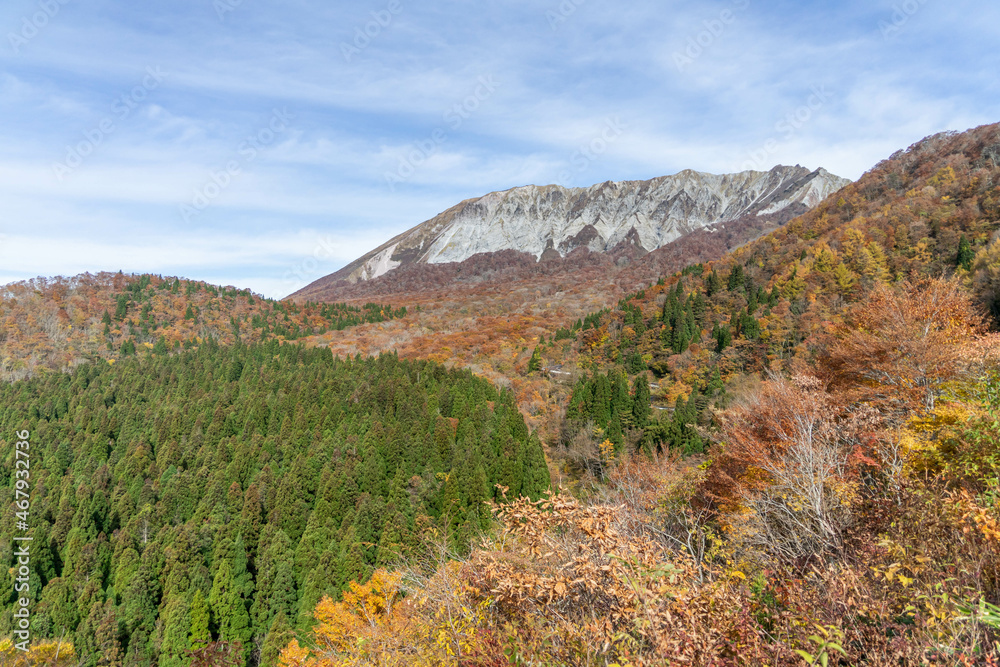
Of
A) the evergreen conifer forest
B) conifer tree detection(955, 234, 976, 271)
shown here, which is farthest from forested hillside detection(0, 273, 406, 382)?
conifer tree detection(955, 234, 976, 271)

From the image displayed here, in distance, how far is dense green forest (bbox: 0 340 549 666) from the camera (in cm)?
2953

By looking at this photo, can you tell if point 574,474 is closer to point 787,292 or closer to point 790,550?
point 787,292

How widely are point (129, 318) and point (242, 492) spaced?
99731 millimetres

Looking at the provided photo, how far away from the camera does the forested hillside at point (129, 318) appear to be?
3743 inches

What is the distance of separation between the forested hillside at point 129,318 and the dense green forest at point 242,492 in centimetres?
3500

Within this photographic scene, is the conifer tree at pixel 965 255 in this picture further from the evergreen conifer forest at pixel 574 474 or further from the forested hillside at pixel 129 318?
the forested hillside at pixel 129 318

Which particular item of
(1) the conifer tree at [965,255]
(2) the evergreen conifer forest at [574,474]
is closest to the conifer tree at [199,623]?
(2) the evergreen conifer forest at [574,474]

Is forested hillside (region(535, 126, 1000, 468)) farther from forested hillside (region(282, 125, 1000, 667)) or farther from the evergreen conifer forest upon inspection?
forested hillside (region(282, 125, 1000, 667))

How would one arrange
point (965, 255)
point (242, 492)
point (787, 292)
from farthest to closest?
point (787, 292) → point (965, 255) → point (242, 492)

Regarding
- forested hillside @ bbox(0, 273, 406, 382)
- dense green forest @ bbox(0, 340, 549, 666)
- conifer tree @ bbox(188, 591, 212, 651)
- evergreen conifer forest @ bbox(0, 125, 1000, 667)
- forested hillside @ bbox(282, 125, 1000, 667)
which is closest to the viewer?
forested hillside @ bbox(282, 125, 1000, 667)

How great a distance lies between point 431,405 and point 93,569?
2962 cm

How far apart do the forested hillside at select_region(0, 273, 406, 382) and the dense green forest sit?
3500 cm

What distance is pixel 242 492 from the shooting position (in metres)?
40.5

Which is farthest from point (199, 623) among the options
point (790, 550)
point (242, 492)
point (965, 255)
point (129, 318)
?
point (129, 318)
